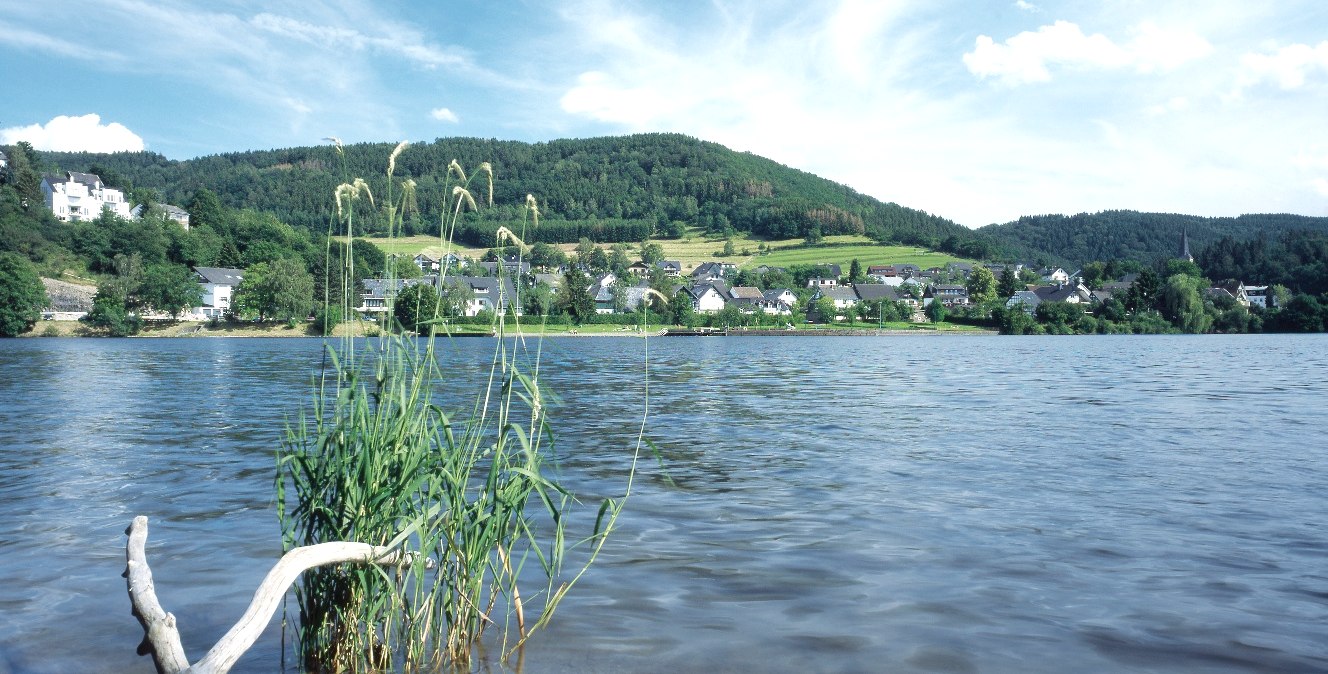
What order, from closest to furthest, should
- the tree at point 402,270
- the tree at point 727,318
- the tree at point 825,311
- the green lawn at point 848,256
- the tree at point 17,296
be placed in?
the tree at point 402,270
the tree at point 17,296
the tree at point 727,318
the tree at point 825,311
the green lawn at point 848,256

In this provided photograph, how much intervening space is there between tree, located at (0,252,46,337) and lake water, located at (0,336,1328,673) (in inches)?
2964

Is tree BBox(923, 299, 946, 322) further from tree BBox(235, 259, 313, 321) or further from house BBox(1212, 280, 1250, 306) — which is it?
tree BBox(235, 259, 313, 321)

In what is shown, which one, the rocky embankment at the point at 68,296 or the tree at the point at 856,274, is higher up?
the tree at the point at 856,274

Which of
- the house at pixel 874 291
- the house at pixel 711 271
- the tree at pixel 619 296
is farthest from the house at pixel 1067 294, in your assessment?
the tree at pixel 619 296

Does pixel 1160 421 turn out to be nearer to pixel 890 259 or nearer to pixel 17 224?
pixel 17 224

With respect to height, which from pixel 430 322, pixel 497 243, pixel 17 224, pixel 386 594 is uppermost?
pixel 17 224

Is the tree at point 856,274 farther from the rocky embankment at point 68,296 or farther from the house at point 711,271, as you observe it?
the rocky embankment at point 68,296

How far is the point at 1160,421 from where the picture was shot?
65.5 ft

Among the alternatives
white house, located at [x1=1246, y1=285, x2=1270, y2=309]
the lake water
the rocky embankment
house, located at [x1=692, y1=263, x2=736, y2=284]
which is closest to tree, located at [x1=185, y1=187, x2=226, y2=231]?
the rocky embankment

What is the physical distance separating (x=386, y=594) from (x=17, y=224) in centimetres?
13027

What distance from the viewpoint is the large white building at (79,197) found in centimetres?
14400

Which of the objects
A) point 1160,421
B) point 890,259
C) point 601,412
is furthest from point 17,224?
point 890,259

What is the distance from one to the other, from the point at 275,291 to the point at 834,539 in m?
97.4

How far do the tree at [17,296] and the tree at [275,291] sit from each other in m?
20.0
